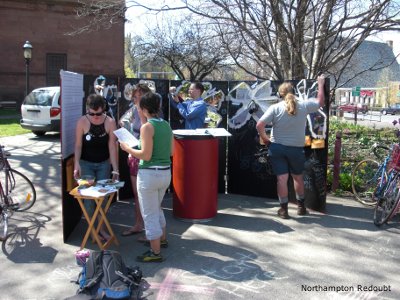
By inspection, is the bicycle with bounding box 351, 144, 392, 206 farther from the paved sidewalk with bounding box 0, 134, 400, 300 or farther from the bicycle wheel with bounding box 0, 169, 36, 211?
the bicycle wheel with bounding box 0, 169, 36, 211

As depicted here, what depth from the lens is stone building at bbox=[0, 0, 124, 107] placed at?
30.8 meters

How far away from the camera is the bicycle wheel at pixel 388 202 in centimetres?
587

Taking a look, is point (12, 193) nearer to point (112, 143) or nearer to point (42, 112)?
point (112, 143)

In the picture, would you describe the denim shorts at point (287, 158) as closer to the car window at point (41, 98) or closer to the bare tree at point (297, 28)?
the bare tree at point (297, 28)

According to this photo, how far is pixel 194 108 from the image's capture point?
6.62 meters

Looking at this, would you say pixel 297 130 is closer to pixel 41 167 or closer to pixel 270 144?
pixel 270 144

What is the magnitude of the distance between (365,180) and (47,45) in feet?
94.1

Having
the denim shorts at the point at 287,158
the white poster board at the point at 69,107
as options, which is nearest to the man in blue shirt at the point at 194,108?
the denim shorts at the point at 287,158

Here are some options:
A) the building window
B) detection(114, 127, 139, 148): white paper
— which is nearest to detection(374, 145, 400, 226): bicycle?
detection(114, 127, 139, 148): white paper

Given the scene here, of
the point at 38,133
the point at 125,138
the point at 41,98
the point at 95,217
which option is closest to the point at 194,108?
the point at 125,138

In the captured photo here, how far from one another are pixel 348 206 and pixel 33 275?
4.66 metres

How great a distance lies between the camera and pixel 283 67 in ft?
31.9

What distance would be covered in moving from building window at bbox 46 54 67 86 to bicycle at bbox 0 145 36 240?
2688 cm

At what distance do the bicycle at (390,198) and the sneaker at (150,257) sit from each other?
3.00 metres
